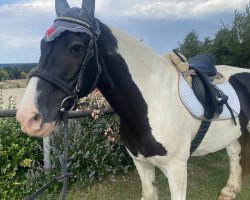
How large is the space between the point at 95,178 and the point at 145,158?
2.15m

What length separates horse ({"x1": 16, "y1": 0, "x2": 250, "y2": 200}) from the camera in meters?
2.16

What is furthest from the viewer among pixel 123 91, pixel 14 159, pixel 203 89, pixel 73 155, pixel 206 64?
pixel 73 155

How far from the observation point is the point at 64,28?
7.14ft

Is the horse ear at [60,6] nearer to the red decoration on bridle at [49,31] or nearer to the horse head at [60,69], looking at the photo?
the horse head at [60,69]

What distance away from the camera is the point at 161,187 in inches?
196

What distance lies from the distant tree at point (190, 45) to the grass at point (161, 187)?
11730 mm

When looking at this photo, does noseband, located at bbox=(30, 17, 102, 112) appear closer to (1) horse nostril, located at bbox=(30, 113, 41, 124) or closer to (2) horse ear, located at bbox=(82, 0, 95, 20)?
(2) horse ear, located at bbox=(82, 0, 95, 20)

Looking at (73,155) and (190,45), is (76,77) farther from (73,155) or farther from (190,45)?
(190,45)

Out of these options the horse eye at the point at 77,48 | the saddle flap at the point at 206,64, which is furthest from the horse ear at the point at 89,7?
the saddle flap at the point at 206,64

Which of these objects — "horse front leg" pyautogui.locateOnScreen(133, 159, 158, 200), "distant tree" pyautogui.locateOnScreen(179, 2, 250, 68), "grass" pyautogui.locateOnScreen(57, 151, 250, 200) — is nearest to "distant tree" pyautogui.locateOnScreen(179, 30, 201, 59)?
"distant tree" pyautogui.locateOnScreen(179, 2, 250, 68)

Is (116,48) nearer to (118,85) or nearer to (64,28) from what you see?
(118,85)

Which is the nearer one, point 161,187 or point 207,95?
point 207,95

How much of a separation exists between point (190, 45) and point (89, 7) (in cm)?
1588

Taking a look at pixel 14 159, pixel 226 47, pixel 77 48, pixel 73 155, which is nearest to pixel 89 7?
pixel 77 48
